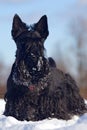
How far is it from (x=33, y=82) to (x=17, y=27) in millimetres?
946

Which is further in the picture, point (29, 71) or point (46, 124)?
point (29, 71)

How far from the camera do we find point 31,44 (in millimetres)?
9727

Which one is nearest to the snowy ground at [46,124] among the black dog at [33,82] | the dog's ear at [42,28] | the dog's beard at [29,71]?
the black dog at [33,82]

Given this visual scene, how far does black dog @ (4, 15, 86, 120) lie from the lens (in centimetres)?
978

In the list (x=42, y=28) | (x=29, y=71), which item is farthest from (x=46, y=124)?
(x=42, y=28)

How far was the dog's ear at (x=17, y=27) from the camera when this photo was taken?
33.4 ft

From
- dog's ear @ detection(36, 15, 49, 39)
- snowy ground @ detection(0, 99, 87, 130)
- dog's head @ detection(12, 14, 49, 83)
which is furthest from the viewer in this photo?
dog's ear @ detection(36, 15, 49, 39)

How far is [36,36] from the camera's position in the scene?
32.7 ft

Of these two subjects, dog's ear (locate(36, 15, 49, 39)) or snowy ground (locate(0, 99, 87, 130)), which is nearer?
snowy ground (locate(0, 99, 87, 130))

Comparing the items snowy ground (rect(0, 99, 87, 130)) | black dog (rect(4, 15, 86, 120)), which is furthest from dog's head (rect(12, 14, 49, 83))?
snowy ground (rect(0, 99, 87, 130))

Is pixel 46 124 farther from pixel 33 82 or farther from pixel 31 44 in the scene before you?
pixel 31 44

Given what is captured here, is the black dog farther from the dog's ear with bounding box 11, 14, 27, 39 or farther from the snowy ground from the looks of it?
the snowy ground

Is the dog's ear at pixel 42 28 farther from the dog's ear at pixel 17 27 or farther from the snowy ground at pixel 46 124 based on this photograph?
the snowy ground at pixel 46 124

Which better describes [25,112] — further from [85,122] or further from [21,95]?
[85,122]
